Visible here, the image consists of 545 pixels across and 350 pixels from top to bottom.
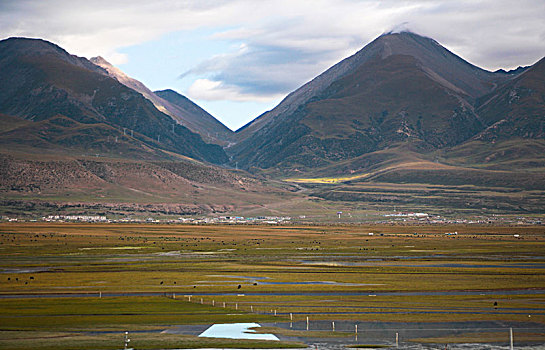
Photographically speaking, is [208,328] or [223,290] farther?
[223,290]

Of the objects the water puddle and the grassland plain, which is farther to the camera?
the grassland plain

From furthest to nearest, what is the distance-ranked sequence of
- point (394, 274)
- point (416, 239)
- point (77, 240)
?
point (416, 239) → point (77, 240) → point (394, 274)

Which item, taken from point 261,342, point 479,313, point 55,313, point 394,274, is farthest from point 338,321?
point 394,274

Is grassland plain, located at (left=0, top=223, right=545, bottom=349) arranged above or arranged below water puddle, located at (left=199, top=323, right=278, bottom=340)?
above

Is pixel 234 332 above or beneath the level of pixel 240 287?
beneath

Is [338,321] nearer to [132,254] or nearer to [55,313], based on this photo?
[55,313]

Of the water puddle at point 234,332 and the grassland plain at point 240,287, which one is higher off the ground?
the grassland plain at point 240,287

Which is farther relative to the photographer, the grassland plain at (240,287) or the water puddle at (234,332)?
the grassland plain at (240,287)

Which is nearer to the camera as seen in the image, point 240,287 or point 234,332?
point 234,332
